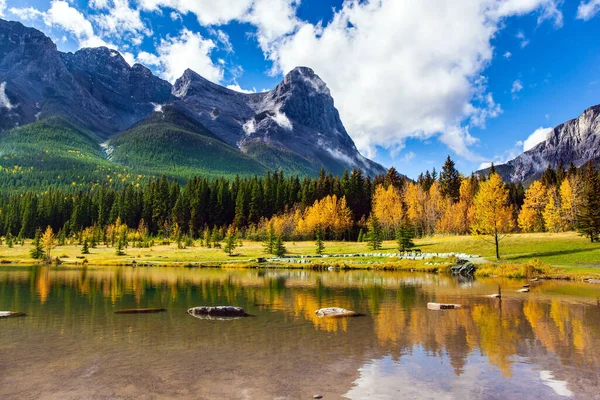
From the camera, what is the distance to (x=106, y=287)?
42906mm

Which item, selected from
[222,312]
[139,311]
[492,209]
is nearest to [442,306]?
[222,312]

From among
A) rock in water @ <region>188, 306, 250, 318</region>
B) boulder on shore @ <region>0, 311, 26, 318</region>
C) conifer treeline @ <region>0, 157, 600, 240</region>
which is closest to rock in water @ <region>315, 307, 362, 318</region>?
rock in water @ <region>188, 306, 250, 318</region>

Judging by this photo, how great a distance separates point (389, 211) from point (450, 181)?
25481mm

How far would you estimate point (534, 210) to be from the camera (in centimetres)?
11512

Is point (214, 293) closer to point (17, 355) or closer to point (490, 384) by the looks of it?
point (17, 355)

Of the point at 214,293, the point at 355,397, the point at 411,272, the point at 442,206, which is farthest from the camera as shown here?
the point at 442,206

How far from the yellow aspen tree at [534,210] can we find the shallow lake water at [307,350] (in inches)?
3347

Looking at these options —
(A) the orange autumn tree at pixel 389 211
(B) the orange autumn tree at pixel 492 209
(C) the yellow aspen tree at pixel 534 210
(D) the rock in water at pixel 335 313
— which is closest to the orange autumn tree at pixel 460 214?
(A) the orange autumn tree at pixel 389 211

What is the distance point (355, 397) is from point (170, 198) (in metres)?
158

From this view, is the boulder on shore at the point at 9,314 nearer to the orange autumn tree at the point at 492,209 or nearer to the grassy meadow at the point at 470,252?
the grassy meadow at the point at 470,252

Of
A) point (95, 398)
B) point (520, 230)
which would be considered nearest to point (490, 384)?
point (95, 398)

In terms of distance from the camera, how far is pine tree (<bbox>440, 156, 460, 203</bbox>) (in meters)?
124

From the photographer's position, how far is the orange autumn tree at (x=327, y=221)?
117062 mm

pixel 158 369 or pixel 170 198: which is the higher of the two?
pixel 170 198
